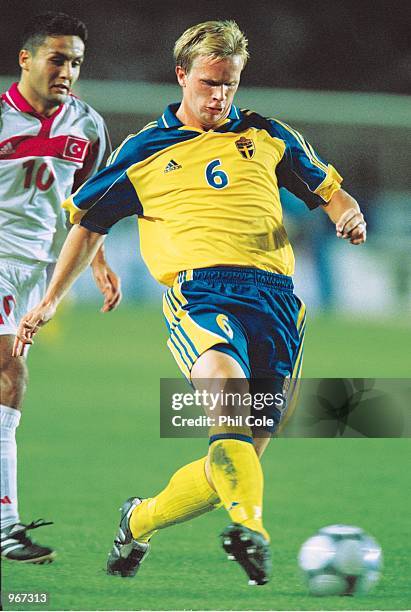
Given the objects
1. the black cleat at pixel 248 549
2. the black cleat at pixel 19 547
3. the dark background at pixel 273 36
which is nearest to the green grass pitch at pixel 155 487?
the black cleat at pixel 19 547

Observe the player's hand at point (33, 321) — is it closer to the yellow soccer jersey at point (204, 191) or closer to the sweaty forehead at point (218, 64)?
the yellow soccer jersey at point (204, 191)

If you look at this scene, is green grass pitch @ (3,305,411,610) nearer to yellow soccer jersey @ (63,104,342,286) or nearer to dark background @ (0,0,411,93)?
yellow soccer jersey @ (63,104,342,286)

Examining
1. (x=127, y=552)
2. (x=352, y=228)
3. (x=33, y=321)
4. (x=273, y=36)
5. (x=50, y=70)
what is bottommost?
(x=127, y=552)

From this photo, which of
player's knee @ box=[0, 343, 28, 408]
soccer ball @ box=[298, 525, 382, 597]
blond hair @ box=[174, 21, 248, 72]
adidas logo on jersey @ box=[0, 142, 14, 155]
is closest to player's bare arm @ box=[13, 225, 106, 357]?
player's knee @ box=[0, 343, 28, 408]

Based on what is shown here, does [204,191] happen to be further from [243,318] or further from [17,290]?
[17,290]

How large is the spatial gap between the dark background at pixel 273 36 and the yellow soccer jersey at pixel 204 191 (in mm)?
541

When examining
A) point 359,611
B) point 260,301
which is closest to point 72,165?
point 260,301

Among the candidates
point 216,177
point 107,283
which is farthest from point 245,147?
point 107,283

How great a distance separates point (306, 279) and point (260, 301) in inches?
311

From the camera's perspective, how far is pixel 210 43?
307 cm

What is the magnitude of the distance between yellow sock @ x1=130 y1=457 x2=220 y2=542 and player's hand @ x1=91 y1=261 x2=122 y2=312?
0.60 meters

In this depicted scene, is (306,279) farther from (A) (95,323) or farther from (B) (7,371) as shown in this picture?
(B) (7,371)

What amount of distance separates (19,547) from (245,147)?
1.36 metres

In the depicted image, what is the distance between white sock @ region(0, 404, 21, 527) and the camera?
132 inches
